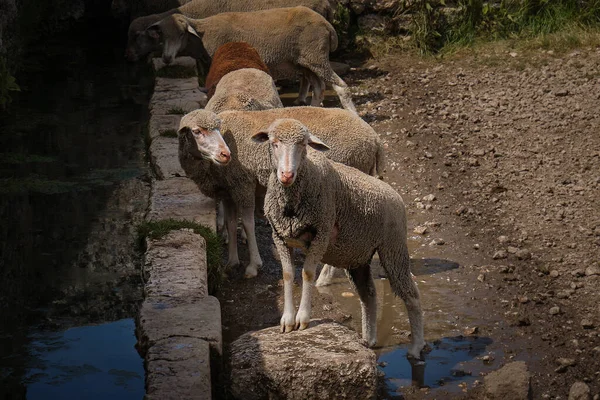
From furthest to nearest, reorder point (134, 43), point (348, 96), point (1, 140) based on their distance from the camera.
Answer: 1. point (134, 43)
2. point (348, 96)
3. point (1, 140)

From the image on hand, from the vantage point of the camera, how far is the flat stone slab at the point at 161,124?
11.5m

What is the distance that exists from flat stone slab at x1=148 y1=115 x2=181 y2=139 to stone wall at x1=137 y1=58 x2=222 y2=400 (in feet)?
2.45

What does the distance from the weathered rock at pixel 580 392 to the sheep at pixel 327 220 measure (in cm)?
120

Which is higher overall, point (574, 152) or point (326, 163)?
point (326, 163)

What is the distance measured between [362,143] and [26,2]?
1060 centimetres

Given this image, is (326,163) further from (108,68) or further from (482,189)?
(108,68)

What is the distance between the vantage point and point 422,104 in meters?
13.9

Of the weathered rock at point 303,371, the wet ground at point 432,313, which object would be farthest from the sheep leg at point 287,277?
the wet ground at point 432,313

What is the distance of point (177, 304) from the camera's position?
277 inches

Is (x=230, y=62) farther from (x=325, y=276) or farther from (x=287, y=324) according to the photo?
(x=287, y=324)

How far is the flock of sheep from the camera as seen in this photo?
672 centimetres

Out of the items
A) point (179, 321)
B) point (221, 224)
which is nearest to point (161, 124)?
point (221, 224)

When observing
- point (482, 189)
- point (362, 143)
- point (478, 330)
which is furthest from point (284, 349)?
point (482, 189)

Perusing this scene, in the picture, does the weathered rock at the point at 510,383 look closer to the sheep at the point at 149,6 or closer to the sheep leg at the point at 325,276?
the sheep leg at the point at 325,276
